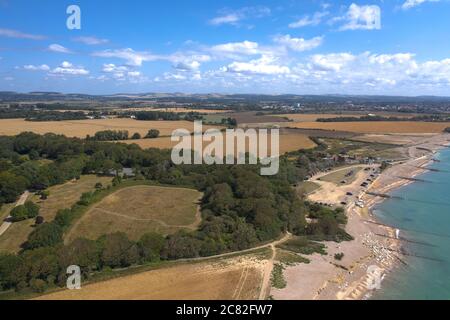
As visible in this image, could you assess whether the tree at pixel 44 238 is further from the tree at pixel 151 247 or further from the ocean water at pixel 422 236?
the ocean water at pixel 422 236

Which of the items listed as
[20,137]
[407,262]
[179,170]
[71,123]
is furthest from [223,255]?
[71,123]

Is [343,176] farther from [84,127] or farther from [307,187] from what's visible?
[84,127]

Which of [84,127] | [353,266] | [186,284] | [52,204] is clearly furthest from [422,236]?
[84,127]

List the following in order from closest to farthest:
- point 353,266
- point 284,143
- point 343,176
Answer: point 353,266
point 343,176
point 284,143

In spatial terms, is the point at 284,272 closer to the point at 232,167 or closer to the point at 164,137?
the point at 232,167

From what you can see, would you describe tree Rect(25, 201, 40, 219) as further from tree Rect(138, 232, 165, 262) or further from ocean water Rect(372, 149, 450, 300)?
ocean water Rect(372, 149, 450, 300)

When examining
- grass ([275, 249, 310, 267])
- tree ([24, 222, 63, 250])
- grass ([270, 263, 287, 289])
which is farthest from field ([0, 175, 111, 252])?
grass ([275, 249, 310, 267])

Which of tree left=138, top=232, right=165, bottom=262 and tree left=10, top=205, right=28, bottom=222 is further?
tree left=10, top=205, right=28, bottom=222
